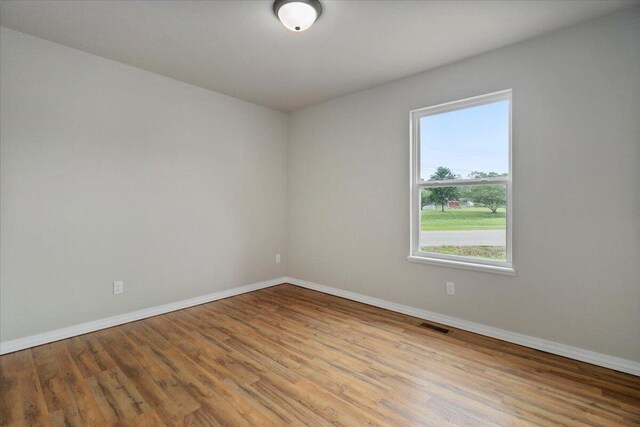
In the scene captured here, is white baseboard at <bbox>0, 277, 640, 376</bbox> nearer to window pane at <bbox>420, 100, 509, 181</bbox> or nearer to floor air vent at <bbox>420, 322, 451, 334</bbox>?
floor air vent at <bbox>420, 322, 451, 334</bbox>

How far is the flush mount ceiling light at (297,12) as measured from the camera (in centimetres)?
206

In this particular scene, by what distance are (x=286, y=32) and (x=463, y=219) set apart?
2.37 m

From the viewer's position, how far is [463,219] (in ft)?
10.1

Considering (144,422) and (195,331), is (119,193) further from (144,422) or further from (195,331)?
(144,422)

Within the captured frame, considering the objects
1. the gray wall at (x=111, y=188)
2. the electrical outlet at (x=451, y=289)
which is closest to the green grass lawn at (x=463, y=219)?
the electrical outlet at (x=451, y=289)

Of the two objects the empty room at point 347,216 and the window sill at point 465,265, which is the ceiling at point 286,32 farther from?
the window sill at point 465,265

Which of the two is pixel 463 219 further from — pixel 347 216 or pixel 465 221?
pixel 347 216

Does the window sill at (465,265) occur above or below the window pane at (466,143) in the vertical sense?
below

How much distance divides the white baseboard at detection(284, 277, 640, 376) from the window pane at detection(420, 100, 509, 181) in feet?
4.67

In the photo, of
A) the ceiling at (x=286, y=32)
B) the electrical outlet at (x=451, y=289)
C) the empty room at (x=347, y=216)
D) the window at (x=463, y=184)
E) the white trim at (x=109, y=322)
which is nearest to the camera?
the empty room at (x=347, y=216)

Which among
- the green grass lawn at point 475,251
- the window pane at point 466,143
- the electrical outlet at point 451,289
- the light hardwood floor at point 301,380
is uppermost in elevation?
the window pane at point 466,143

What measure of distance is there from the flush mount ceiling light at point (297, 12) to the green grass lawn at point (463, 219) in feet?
7.11

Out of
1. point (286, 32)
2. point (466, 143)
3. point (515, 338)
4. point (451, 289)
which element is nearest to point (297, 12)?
point (286, 32)

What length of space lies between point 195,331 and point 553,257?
3205 millimetres
